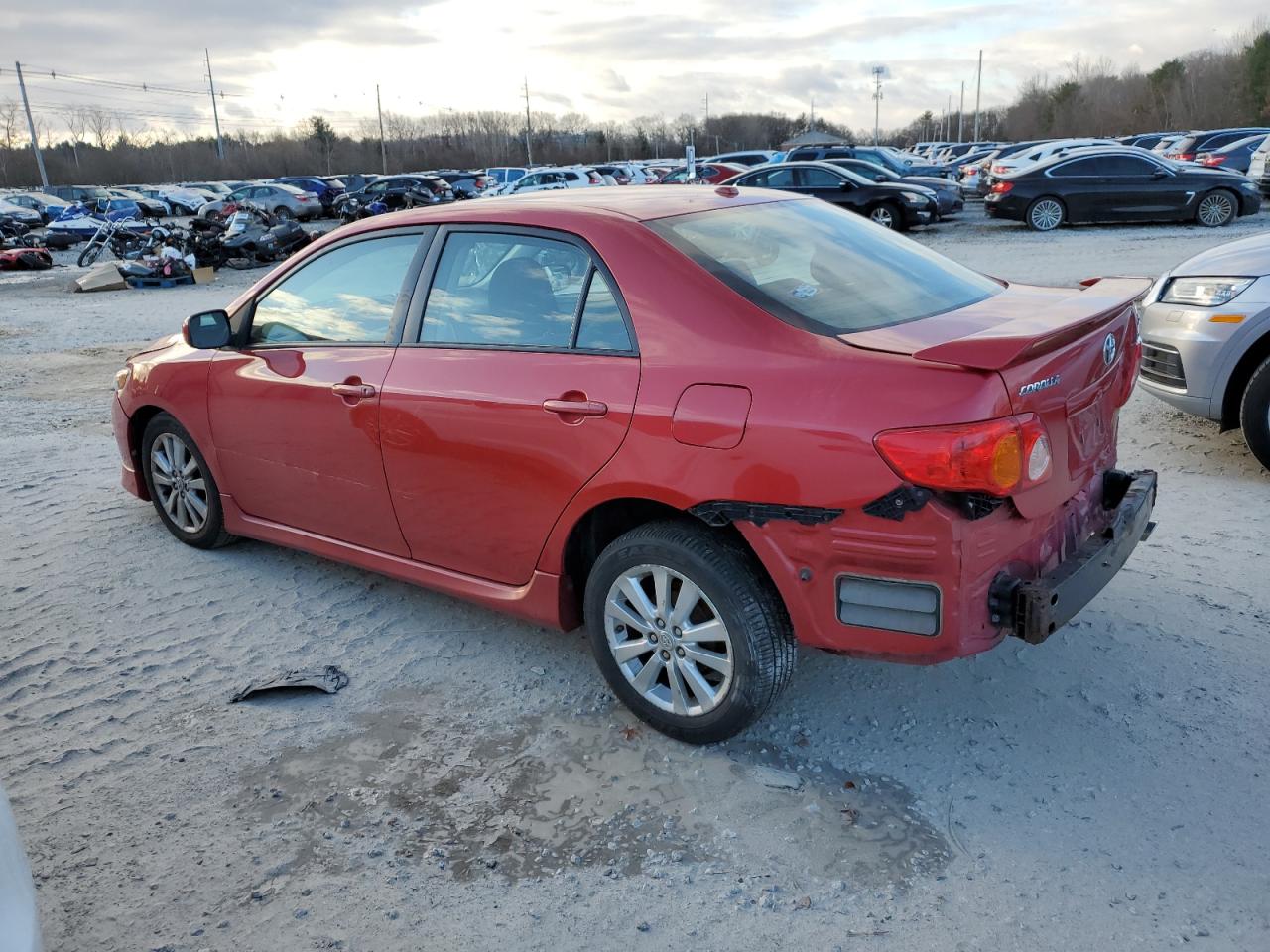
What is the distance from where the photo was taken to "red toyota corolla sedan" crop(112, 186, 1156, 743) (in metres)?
2.69

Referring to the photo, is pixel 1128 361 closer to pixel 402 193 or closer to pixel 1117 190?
pixel 1117 190

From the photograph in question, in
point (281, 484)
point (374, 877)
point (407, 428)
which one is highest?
point (407, 428)

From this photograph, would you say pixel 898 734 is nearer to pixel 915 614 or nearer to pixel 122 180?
pixel 915 614

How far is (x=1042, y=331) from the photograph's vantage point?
2826 millimetres

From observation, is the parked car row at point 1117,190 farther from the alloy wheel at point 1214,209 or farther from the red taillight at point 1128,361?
the red taillight at point 1128,361

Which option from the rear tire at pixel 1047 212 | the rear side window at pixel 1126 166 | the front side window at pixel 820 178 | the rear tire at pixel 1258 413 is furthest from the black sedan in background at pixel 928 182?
the rear tire at pixel 1258 413

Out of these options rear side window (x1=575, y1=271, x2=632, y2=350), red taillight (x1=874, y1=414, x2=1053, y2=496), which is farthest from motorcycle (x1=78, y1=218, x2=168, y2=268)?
red taillight (x1=874, y1=414, x2=1053, y2=496)

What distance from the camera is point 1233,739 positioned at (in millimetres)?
3131

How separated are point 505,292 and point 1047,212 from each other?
18704 millimetres

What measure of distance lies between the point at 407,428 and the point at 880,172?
68.9 feet

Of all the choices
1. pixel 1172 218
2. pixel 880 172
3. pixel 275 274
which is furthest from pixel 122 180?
pixel 275 274

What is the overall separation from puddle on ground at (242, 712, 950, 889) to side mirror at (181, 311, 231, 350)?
1.92 metres

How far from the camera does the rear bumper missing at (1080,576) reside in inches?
108

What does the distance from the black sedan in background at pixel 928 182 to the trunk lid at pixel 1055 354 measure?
19.4m
